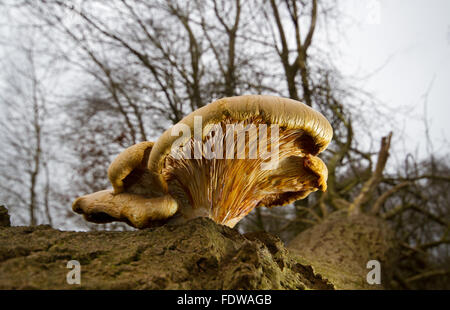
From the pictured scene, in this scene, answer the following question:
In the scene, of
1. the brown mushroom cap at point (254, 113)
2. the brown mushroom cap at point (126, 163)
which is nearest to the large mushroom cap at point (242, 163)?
the brown mushroom cap at point (254, 113)

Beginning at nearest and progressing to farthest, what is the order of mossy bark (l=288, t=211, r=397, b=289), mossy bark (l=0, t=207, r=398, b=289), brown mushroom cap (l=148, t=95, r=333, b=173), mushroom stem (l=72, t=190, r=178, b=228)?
mossy bark (l=0, t=207, r=398, b=289) < brown mushroom cap (l=148, t=95, r=333, b=173) < mushroom stem (l=72, t=190, r=178, b=228) < mossy bark (l=288, t=211, r=397, b=289)

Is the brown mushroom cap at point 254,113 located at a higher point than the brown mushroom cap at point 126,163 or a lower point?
higher

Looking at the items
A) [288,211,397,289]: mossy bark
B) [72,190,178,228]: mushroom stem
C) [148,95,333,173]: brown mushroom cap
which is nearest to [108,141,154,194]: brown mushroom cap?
[72,190,178,228]: mushroom stem

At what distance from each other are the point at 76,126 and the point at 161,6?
121 inches

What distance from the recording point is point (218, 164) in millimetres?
1294

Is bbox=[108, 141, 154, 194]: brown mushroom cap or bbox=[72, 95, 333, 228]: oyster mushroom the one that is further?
bbox=[108, 141, 154, 194]: brown mushroom cap

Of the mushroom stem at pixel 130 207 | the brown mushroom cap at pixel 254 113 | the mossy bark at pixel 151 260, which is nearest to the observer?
the mossy bark at pixel 151 260

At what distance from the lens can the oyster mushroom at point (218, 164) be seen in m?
1.03

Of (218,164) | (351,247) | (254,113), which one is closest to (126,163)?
(218,164)

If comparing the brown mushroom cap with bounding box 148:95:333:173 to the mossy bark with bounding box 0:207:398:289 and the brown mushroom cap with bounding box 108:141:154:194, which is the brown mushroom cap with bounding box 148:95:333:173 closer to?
the brown mushroom cap with bounding box 108:141:154:194

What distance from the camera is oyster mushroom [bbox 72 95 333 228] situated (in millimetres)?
1032

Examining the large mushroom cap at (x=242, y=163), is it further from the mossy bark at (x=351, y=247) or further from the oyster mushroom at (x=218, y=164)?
the mossy bark at (x=351, y=247)

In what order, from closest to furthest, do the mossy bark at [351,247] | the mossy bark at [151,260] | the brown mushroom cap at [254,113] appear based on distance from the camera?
the mossy bark at [151,260], the brown mushroom cap at [254,113], the mossy bark at [351,247]

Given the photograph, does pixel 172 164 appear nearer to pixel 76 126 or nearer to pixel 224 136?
pixel 224 136
